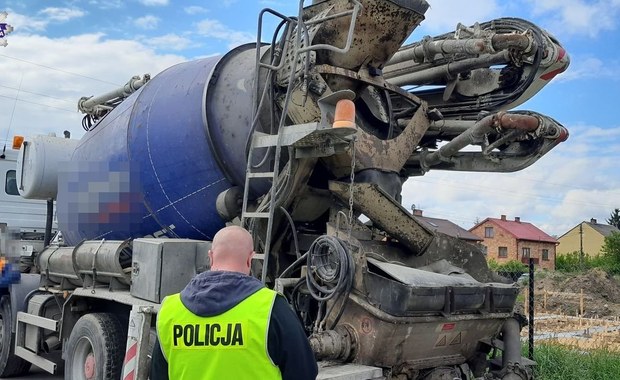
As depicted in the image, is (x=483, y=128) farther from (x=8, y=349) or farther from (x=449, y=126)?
(x=8, y=349)

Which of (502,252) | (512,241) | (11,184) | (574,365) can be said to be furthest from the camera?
(502,252)

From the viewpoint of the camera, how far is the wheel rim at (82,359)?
5.50 metres

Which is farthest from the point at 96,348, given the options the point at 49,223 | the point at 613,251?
the point at 613,251

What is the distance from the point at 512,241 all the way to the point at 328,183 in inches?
2324

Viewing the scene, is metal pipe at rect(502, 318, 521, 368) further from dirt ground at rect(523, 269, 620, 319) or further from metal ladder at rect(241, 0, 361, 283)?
dirt ground at rect(523, 269, 620, 319)

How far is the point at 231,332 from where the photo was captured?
7.87 ft

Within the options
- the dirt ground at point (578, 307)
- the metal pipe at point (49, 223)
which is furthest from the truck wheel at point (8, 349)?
the dirt ground at point (578, 307)

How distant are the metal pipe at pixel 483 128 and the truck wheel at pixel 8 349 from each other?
493cm

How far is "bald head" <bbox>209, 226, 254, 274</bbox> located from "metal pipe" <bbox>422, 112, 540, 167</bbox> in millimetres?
2965

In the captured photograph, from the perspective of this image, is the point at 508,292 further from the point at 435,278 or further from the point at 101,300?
the point at 101,300

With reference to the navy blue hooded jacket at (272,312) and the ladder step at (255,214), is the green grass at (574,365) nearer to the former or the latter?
the ladder step at (255,214)

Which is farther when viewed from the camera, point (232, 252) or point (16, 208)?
point (16, 208)

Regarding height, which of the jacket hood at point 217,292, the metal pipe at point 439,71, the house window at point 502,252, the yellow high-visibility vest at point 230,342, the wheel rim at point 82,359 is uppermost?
the metal pipe at point 439,71

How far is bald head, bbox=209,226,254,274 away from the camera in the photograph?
2564 mm
